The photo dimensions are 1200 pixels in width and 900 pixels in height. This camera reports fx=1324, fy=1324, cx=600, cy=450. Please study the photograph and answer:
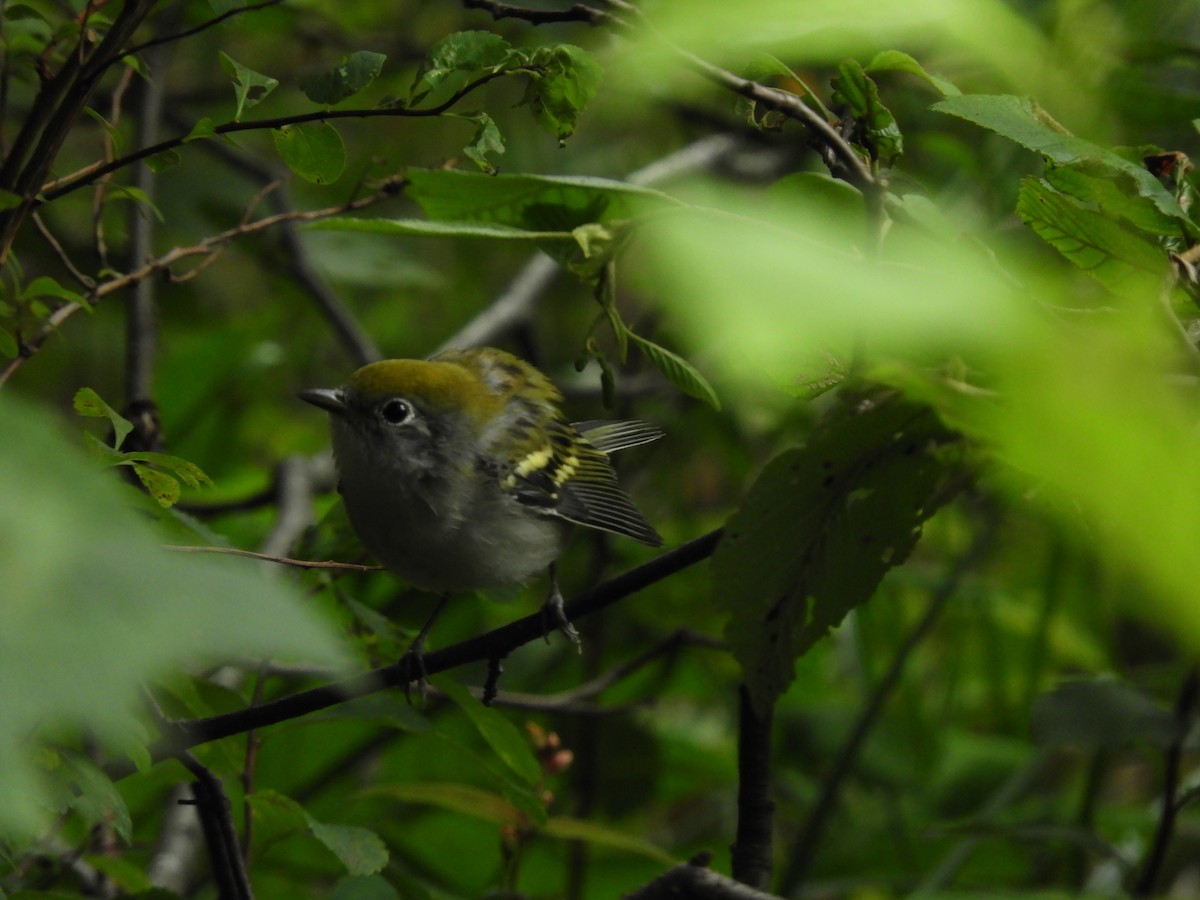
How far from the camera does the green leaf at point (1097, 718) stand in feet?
6.04

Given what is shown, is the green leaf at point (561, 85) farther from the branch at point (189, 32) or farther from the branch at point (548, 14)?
the branch at point (189, 32)

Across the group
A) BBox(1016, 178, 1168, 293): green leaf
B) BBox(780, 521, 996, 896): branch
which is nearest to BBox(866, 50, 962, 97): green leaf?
BBox(1016, 178, 1168, 293): green leaf

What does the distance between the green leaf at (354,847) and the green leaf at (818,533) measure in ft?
1.96

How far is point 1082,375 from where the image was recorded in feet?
1.52

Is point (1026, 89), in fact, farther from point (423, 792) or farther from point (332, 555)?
point (423, 792)

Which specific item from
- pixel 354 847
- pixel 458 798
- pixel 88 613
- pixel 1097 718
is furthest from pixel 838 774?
pixel 88 613

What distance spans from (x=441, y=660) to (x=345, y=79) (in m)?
0.59

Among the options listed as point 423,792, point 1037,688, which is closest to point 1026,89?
point 423,792

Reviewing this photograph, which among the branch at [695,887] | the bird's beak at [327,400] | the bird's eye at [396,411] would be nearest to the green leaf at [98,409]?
the branch at [695,887]

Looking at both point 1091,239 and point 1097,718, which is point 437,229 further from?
point 1097,718

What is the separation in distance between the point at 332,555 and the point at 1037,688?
1.81 meters

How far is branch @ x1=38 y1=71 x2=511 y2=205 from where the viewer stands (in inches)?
50.2

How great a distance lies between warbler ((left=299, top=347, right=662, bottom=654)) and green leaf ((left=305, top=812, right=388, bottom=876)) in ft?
2.28

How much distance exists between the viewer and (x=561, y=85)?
1271 millimetres
